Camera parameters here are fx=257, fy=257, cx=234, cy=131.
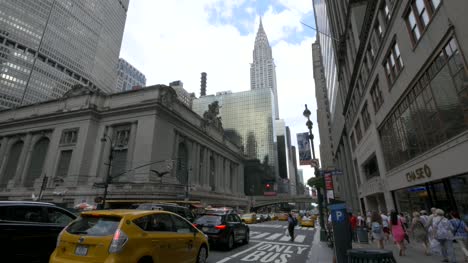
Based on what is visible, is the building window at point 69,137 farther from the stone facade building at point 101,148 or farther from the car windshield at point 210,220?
the car windshield at point 210,220

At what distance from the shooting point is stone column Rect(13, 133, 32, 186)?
161ft

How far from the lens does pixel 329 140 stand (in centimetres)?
10394

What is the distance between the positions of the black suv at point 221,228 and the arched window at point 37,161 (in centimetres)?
5004

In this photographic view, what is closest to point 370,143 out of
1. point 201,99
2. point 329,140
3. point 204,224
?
point 204,224

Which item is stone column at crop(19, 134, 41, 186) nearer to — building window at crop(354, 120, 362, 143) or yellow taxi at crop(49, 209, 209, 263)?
yellow taxi at crop(49, 209, 209, 263)

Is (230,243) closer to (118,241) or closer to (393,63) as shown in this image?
(118,241)

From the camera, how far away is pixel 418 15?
13.8 m

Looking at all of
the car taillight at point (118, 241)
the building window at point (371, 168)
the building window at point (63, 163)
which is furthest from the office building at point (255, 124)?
the car taillight at point (118, 241)

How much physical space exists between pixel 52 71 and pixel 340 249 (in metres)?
131

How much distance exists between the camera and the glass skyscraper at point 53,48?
96.2 m

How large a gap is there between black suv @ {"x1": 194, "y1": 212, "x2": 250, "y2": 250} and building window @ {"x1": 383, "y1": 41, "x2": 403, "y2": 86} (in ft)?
47.4

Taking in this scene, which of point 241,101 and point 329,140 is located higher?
point 241,101

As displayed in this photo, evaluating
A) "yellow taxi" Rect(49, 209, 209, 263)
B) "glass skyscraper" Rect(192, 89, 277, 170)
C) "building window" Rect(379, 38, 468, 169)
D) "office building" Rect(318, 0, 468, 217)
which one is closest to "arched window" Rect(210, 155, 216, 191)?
"office building" Rect(318, 0, 468, 217)

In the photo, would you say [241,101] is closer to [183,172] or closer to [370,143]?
[183,172]
